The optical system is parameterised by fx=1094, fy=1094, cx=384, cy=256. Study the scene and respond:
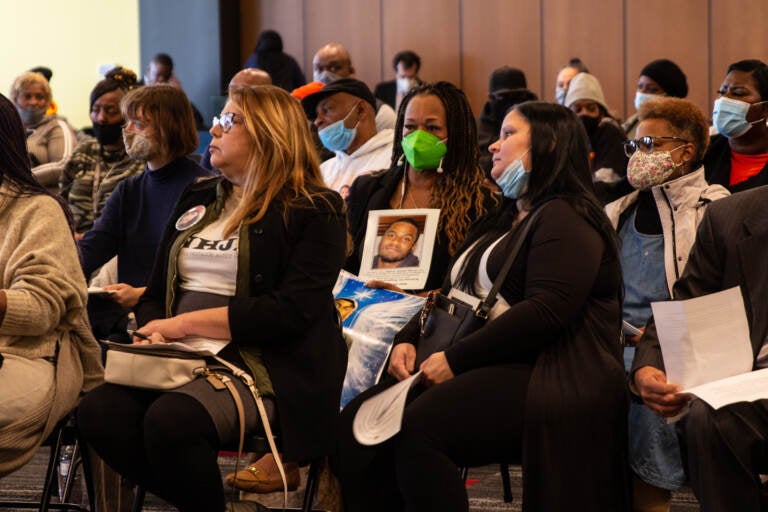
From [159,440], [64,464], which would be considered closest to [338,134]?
A: [64,464]

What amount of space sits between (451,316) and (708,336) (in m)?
0.76

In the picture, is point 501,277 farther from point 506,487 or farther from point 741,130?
point 741,130

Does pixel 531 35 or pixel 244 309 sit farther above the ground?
pixel 531 35

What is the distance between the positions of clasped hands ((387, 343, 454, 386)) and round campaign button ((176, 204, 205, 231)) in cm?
70

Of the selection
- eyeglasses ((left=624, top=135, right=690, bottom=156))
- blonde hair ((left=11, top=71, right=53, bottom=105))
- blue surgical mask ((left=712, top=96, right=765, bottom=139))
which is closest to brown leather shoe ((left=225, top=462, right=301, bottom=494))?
eyeglasses ((left=624, top=135, right=690, bottom=156))

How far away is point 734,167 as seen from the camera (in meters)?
4.43

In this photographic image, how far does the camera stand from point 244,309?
300cm

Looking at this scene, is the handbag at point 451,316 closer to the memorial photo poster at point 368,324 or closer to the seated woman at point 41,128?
the memorial photo poster at point 368,324

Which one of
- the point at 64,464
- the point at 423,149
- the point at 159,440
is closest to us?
the point at 159,440

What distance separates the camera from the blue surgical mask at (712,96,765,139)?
14.4ft

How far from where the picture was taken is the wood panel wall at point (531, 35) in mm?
9180

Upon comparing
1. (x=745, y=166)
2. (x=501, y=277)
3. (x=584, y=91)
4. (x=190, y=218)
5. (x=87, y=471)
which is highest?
(x=584, y=91)

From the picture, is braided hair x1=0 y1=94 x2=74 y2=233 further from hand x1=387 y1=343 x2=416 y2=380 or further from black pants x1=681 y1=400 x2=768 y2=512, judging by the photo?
black pants x1=681 y1=400 x2=768 y2=512

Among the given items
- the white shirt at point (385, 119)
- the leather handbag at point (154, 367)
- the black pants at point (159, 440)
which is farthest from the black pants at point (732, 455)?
the white shirt at point (385, 119)
